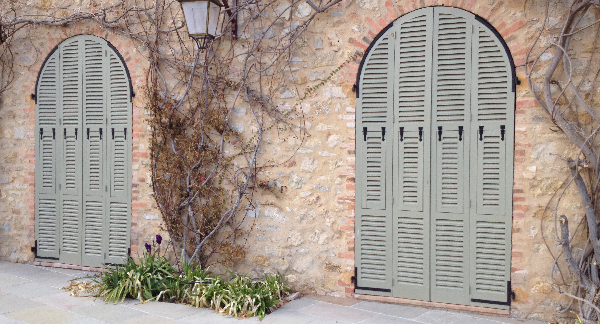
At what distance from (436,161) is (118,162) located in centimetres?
347

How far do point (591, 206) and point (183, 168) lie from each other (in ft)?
12.5

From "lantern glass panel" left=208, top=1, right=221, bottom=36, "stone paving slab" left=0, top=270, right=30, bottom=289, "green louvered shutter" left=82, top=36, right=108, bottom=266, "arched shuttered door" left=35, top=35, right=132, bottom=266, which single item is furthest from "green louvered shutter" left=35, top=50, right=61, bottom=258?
"lantern glass panel" left=208, top=1, right=221, bottom=36

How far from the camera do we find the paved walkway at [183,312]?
442cm

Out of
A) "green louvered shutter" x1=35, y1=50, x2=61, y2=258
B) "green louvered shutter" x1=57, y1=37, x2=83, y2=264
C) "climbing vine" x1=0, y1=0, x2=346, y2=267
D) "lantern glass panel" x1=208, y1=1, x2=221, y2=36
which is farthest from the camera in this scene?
"green louvered shutter" x1=35, y1=50, x2=61, y2=258

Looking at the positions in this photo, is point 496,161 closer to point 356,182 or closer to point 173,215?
point 356,182


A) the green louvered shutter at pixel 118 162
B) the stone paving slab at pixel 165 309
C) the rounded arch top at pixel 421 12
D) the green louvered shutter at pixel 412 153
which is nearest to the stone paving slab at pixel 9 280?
the green louvered shutter at pixel 118 162

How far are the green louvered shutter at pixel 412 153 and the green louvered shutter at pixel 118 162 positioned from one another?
2.97 m

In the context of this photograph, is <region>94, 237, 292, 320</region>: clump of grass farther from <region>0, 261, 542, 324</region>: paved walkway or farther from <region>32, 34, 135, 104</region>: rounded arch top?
<region>32, 34, 135, 104</region>: rounded arch top

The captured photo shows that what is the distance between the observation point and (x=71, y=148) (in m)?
6.16

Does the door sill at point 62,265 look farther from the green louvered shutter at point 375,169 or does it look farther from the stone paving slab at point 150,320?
the green louvered shutter at point 375,169

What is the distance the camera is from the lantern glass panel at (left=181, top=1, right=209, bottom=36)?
4863 mm

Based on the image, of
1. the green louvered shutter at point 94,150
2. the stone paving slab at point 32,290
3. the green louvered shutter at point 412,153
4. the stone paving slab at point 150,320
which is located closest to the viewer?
the stone paving slab at point 150,320

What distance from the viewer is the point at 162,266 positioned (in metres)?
5.30

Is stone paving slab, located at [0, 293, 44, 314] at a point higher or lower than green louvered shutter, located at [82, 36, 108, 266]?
lower
